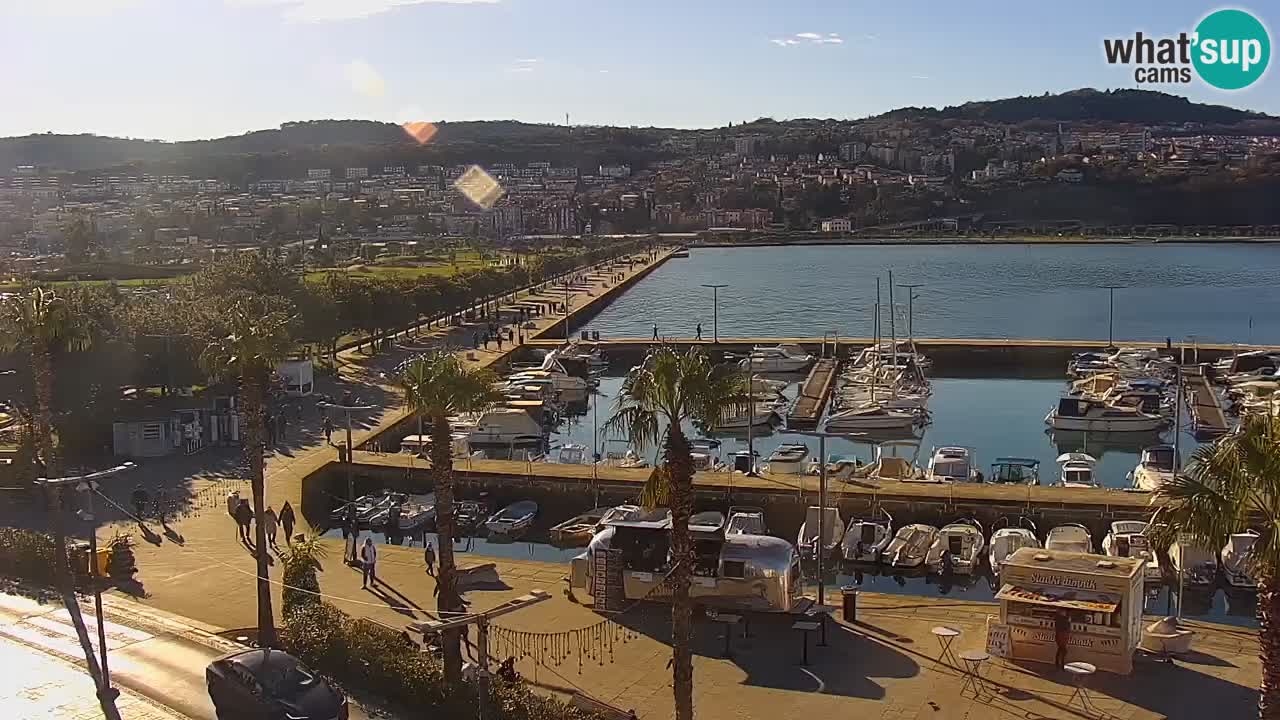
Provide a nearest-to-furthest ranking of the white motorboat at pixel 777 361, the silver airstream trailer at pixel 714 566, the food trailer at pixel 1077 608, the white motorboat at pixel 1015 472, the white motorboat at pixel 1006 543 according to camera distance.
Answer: the food trailer at pixel 1077 608, the silver airstream trailer at pixel 714 566, the white motorboat at pixel 1006 543, the white motorboat at pixel 1015 472, the white motorboat at pixel 777 361

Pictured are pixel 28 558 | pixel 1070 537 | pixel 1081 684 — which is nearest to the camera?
pixel 1081 684

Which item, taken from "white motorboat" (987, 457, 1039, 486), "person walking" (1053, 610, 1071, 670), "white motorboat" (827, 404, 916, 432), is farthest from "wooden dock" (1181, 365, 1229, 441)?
"person walking" (1053, 610, 1071, 670)

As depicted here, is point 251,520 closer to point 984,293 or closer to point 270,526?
point 270,526

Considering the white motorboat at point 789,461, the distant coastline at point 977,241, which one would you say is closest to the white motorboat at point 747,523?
the white motorboat at point 789,461

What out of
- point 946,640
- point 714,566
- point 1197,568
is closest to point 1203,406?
point 1197,568

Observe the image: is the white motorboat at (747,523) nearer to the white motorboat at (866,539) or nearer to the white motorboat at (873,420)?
the white motorboat at (866,539)

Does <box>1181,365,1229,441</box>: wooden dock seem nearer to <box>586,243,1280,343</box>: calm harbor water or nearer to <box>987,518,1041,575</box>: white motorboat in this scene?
<box>987,518,1041,575</box>: white motorboat
